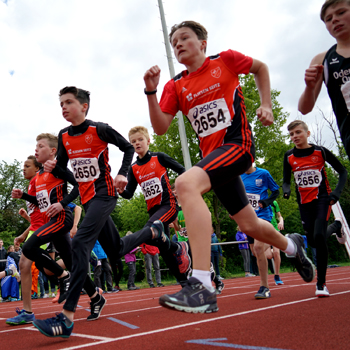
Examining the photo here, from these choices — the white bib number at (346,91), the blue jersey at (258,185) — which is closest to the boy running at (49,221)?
the blue jersey at (258,185)

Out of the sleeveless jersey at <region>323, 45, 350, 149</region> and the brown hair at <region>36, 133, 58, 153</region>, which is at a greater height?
the brown hair at <region>36, 133, 58, 153</region>

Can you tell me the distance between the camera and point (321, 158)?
17.5 ft

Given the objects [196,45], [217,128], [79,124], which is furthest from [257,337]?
[79,124]

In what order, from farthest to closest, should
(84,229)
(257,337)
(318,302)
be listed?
(318,302), (84,229), (257,337)

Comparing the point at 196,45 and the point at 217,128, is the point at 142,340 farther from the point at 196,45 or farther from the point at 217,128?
the point at 196,45

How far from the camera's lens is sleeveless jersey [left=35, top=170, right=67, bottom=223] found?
5.25m

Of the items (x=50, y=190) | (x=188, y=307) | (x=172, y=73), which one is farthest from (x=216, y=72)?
(x=172, y=73)

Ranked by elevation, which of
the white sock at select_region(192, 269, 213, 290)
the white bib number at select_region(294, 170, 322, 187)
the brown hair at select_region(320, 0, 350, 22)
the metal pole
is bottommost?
the white sock at select_region(192, 269, 213, 290)

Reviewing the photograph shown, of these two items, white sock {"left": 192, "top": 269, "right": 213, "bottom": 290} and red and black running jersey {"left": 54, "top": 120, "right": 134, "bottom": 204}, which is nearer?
white sock {"left": 192, "top": 269, "right": 213, "bottom": 290}

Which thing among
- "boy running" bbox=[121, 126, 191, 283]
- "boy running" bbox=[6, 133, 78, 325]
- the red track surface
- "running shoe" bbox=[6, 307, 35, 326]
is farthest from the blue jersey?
"running shoe" bbox=[6, 307, 35, 326]

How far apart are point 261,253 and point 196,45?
3.39m

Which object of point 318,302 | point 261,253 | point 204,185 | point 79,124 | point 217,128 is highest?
point 79,124

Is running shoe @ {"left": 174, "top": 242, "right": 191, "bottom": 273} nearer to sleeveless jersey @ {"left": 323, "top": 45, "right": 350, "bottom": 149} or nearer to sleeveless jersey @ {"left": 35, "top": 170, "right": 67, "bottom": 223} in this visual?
sleeveless jersey @ {"left": 35, "top": 170, "right": 67, "bottom": 223}

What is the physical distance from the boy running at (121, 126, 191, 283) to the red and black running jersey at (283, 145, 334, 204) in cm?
159
